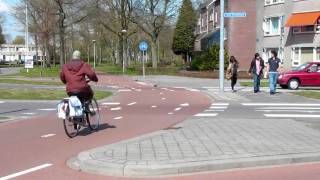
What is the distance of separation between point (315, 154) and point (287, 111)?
27.7 ft

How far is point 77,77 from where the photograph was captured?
36.3ft

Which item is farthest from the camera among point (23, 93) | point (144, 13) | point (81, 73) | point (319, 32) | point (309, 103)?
point (144, 13)

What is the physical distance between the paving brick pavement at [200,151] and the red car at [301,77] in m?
17.6

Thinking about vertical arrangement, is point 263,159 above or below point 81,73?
below

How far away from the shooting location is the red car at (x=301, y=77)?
1141 inches

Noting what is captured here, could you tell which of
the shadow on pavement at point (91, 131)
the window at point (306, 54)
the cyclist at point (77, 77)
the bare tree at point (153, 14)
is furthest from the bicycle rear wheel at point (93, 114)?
the bare tree at point (153, 14)

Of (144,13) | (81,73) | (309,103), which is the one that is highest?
(144,13)

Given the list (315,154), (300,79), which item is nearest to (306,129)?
(315,154)

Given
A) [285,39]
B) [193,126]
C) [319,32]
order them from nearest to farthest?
[193,126]
[319,32]
[285,39]

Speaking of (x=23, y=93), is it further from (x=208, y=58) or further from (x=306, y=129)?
(x=208, y=58)

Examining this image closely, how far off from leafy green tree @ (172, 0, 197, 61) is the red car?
145 feet

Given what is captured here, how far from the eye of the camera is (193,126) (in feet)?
40.1

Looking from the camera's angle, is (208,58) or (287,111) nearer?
(287,111)

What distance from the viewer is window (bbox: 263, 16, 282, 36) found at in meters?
48.0
